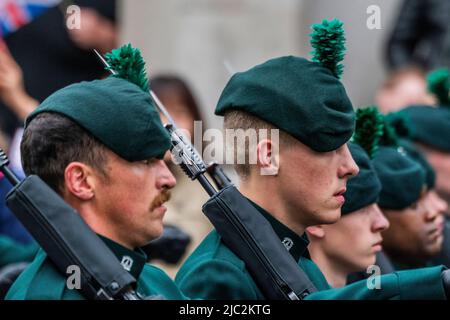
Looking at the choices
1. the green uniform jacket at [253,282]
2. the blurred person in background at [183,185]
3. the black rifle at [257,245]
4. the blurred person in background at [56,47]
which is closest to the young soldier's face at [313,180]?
the green uniform jacket at [253,282]

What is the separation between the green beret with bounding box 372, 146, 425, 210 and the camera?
605 centimetres

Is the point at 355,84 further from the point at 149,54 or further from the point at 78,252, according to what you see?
the point at 78,252

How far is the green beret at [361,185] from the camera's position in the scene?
5.32m

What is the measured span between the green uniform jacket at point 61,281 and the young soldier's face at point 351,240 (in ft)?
3.40

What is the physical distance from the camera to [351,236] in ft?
17.7

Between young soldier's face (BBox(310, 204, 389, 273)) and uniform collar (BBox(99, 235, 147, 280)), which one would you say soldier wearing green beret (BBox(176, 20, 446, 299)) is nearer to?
uniform collar (BBox(99, 235, 147, 280))

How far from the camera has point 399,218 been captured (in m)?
6.22

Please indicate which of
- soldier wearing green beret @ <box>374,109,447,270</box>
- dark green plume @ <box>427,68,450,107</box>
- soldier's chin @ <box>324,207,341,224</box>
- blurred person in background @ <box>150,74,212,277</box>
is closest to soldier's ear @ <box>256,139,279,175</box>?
soldier's chin @ <box>324,207,341,224</box>

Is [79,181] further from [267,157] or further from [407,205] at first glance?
[407,205]

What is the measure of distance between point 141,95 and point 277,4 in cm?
540

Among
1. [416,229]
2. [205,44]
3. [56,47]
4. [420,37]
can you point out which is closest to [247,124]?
[416,229]

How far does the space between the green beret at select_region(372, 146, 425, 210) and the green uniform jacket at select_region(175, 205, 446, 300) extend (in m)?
1.21
